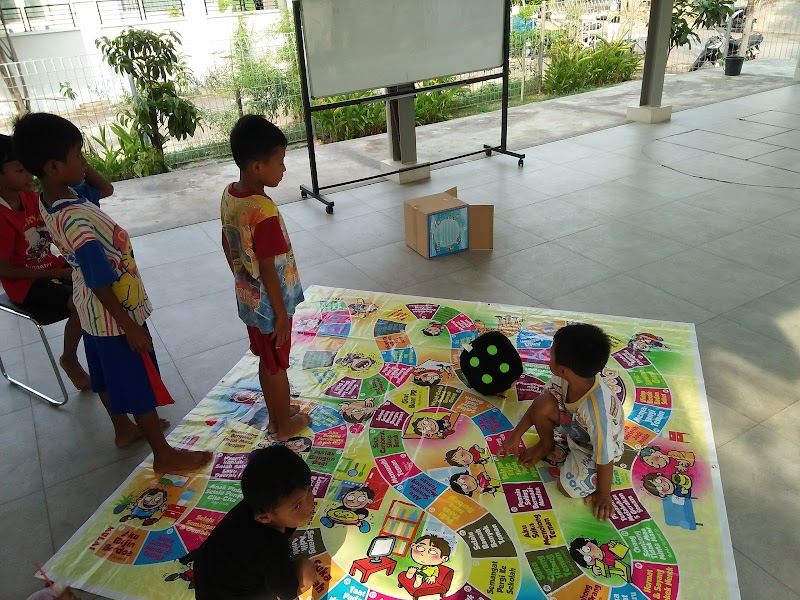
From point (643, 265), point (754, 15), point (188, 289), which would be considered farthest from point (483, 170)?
point (754, 15)

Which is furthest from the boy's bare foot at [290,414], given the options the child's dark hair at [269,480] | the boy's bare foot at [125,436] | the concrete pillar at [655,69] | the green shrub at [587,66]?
the green shrub at [587,66]

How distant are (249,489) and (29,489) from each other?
1.36 meters

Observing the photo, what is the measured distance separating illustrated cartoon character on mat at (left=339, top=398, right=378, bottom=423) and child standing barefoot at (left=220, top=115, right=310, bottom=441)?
32 cm

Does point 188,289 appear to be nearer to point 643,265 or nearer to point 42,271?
point 42,271

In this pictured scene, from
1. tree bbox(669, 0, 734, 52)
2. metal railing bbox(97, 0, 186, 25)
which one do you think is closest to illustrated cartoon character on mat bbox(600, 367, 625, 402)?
tree bbox(669, 0, 734, 52)

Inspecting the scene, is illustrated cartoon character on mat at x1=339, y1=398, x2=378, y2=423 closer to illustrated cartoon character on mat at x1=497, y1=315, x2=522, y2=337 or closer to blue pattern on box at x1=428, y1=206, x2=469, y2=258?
illustrated cartoon character on mat at x1=497, y1=315, x2=522, y2=337

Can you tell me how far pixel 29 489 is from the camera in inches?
89.4

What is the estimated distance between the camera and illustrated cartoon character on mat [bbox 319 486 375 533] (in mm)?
2004

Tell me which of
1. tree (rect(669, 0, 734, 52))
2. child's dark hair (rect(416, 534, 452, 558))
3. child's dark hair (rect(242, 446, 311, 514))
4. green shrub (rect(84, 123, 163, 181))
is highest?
tree (rect(669, 0, 734, 52))

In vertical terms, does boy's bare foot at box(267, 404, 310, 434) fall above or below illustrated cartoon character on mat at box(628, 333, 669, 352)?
below

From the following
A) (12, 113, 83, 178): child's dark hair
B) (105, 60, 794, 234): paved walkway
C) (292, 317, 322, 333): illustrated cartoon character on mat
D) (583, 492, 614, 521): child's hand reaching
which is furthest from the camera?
(105, 60, 794, 234): paved walkway

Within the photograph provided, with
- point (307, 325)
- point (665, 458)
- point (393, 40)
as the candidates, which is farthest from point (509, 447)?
point (393, 40)

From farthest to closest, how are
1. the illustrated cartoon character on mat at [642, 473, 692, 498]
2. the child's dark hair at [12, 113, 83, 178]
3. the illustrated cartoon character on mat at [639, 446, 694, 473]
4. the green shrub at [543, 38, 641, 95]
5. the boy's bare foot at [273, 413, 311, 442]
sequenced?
the green shrub at [543, 38, 641, 95] → the boy's bare foot at [273, 413, 311, 442] → the illustrated cartoon character on mat at [639, 446, 694, 473] → the illustrated cartoon character on mat at [642, 473, 692, 498] → the child's dark hair at [12, 113, 83, 178]

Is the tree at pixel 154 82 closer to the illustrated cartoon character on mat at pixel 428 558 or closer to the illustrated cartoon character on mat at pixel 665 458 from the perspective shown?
the illustrated cartoon character on mat at pixel 428 558
